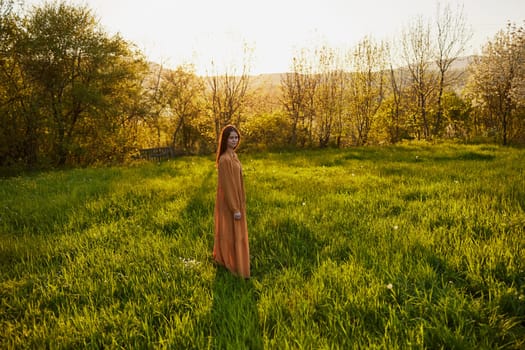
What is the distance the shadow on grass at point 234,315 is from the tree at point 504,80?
67.7ft

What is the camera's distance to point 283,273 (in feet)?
12.7

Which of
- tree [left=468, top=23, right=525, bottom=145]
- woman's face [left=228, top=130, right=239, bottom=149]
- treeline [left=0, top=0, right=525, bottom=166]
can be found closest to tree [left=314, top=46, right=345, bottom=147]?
treeline [left=0, top=0, right=525, bottom=166]

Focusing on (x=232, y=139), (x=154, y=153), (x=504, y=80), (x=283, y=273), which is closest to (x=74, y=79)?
(x=154, y=153)

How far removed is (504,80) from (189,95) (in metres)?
27.7

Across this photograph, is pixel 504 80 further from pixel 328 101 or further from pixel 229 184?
pixel 229 184

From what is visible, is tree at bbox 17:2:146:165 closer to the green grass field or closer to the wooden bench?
the wooden bench

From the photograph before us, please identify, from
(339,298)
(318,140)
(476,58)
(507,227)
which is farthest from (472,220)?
(476,58)

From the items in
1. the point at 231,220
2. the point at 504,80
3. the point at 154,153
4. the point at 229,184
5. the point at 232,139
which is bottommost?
the point at 231,220

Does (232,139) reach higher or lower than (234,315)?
higher

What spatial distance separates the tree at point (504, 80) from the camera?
18.0 meters

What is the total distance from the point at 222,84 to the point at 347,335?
24.6m

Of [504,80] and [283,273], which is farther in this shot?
[504,80]

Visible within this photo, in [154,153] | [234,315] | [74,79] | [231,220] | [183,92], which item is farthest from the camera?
[183,92]

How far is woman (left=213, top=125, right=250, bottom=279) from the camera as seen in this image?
12.7 feet
